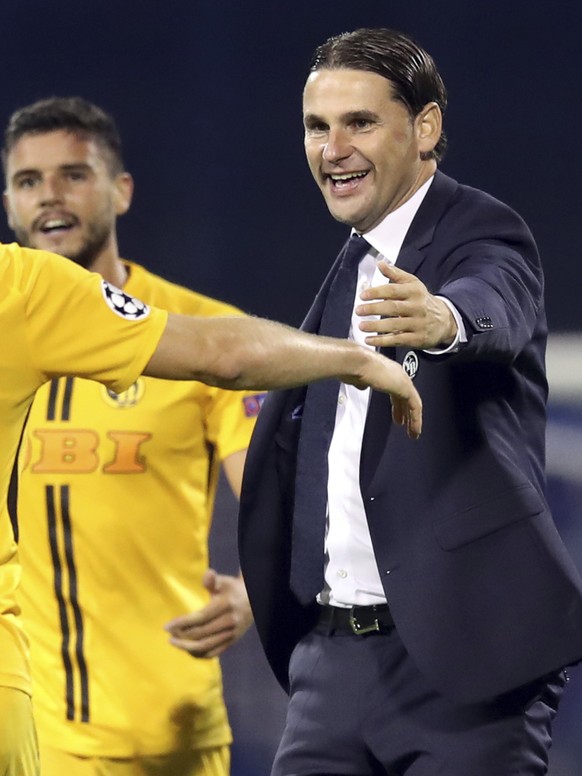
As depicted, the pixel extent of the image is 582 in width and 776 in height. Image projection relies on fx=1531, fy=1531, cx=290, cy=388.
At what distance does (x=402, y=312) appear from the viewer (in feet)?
5.29

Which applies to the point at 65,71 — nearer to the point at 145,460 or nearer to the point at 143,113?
the point at 143,113

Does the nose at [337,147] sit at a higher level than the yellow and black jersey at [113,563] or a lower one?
higher

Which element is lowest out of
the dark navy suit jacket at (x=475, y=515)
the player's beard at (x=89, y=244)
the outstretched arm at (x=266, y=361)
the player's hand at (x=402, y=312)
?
the dark navy suit jacket at (x=475, y=515)

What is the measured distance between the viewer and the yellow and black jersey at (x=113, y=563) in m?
2.68

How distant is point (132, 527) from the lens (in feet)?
8.82

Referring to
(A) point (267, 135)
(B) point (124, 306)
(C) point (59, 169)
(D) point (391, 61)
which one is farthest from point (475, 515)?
(A) point (267, 135)

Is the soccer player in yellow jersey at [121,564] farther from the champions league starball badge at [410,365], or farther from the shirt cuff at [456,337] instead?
the shirt cuff at [456,337]

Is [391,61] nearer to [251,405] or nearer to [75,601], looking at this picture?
[251,405]

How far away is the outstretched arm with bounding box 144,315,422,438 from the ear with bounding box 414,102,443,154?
50 cm

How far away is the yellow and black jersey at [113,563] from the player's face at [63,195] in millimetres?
291

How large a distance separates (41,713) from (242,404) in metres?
0.65

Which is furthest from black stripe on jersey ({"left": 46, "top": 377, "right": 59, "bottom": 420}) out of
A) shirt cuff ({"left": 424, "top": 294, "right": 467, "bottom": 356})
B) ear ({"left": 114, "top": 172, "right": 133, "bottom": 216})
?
shirt cuff ({"left": 424, "top": 294, "right": 467, "bottom": 356})

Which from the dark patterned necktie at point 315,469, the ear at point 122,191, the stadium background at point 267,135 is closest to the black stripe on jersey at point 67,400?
the ear at point 122,191

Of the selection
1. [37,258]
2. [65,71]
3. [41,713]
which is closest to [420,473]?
[37,258]
